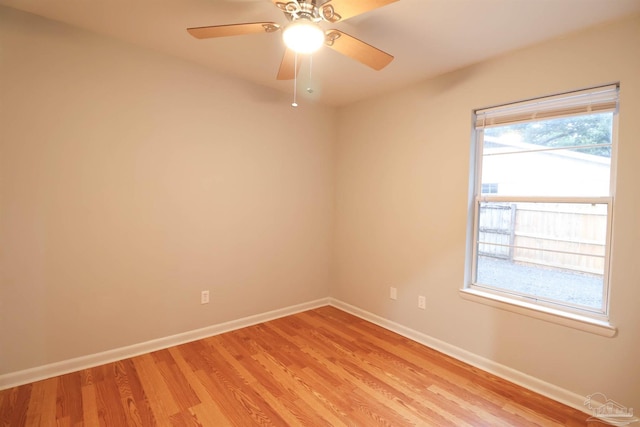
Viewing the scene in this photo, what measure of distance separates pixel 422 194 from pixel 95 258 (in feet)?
8.77

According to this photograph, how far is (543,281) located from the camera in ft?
7.18

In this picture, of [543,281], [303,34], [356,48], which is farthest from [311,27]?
[543,281]

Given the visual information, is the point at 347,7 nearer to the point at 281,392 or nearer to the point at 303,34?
the point at 303,34

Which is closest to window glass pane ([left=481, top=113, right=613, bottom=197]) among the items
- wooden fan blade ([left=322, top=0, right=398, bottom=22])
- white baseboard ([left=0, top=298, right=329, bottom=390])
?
wooden fan blade ([left=322, top=0, right=398, bottom=22])

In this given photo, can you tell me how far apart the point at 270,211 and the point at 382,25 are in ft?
6.27

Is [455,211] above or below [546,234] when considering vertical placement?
above

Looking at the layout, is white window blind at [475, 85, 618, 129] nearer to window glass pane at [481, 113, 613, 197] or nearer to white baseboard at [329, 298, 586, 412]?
window glass pane at [481, 113, 613, 197]

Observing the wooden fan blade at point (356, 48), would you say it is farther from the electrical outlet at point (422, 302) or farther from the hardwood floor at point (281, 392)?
the hardwood floor at point (281, 392)

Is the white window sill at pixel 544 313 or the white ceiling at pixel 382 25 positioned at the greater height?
the white ceiling at pixel 382 25

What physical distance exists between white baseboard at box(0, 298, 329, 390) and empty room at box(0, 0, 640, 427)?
1 centimetres

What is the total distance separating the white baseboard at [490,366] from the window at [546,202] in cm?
50

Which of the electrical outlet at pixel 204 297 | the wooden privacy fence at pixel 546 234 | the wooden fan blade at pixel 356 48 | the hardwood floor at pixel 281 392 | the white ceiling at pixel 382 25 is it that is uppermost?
the white ceiling at pixel 382 25

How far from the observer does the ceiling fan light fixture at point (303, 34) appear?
145cm

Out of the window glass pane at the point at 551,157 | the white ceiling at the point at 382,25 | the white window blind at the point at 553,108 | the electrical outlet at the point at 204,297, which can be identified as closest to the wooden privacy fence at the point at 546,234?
the window glass pane at the point at 551,157
